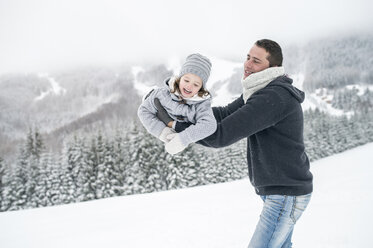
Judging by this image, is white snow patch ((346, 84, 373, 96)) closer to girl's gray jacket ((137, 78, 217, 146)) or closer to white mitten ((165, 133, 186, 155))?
girl's gray jacket ((137, 78, 217, 146))

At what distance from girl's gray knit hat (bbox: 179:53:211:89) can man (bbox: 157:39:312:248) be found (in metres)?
0.40

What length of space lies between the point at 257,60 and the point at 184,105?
31.9 inches

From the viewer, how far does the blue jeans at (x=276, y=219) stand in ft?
7.62

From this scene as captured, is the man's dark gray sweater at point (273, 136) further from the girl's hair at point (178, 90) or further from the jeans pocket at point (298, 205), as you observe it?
the girl's hair at point (178, 90)

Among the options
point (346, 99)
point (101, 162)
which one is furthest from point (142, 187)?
point (346, 99)

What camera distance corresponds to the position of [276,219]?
2.33 metres

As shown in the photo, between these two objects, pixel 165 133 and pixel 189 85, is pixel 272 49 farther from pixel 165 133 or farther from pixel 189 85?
pixel 165 133

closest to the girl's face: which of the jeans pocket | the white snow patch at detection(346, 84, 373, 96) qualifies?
the jeans pocket

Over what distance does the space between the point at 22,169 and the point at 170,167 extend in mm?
16341

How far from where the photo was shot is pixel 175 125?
222cm

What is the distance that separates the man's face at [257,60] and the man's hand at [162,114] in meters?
0.93

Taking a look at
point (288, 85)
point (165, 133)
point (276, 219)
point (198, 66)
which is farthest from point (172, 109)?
point (276, 219)

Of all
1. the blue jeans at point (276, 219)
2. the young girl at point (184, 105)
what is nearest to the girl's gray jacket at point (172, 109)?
the young girl at point (184, 105)

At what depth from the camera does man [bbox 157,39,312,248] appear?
2121 millimetres
